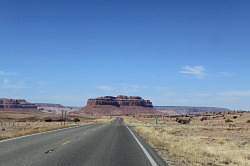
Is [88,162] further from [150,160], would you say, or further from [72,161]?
[150,160]

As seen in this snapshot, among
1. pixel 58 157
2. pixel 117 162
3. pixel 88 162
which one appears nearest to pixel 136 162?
pixel 117 162

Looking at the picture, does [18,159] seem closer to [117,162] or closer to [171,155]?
[117,162]

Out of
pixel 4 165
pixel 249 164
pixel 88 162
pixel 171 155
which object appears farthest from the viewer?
pixel 171 155

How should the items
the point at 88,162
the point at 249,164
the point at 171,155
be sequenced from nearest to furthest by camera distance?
the point at 88,162
the point at 249,164
the point at 171,155

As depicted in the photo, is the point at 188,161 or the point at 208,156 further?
the point at 208,156

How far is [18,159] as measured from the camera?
591 inches

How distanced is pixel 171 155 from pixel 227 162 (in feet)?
9.05

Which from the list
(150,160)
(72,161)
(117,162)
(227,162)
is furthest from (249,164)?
(72,161)

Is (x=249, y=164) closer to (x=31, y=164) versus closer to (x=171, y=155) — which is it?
(x=171, y=155)

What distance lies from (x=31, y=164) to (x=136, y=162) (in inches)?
140

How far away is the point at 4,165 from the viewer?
13070 mm

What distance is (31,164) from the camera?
44.4 ft

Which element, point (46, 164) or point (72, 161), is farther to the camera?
point (72, 161)

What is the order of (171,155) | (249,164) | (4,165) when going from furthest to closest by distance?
1. (171,155)
2. (249,164)
3. (4,165)
